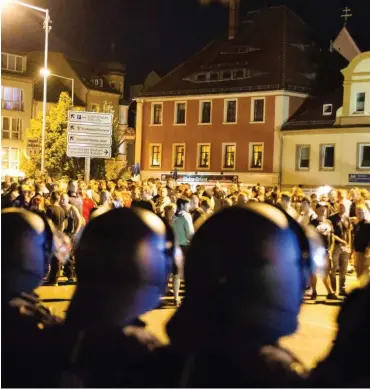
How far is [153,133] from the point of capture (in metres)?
42.5

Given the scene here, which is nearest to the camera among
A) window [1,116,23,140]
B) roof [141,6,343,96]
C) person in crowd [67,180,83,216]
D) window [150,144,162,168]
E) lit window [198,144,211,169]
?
person in crowd [67,180,83,216]

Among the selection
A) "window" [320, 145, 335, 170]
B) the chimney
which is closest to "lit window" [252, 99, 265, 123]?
"window" [320, 145, 335, 170]

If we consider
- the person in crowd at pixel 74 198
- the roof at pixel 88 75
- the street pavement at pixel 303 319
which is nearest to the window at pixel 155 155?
the roof at pixel 88 75

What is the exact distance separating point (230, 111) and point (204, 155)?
9.47 ft

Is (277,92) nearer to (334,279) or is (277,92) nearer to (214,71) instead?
(214,71)

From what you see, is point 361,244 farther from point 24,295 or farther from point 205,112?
point 205,112

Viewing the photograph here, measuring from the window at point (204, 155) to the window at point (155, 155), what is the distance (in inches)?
108

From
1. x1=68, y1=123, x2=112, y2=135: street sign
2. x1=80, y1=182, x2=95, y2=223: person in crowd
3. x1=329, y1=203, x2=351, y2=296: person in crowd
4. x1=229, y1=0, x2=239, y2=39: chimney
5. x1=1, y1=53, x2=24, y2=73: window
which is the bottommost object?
x1=329, y1=203, x2=351, y2=296: person in crowd

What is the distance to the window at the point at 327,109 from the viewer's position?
121 ft

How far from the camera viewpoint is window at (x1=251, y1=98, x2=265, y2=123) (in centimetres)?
3819

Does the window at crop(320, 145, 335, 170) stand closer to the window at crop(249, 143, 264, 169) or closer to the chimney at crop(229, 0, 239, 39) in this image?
the window at crop(249, 143, 264, 169)

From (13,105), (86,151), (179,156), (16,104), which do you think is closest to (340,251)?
(86,151)

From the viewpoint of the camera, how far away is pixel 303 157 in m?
37.3

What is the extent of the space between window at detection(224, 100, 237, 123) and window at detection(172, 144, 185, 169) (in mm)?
3253
